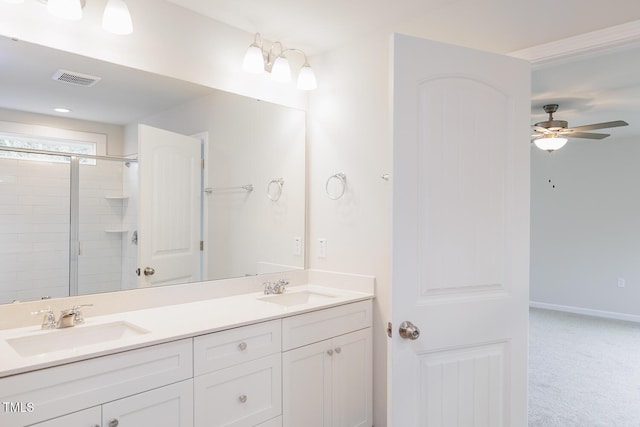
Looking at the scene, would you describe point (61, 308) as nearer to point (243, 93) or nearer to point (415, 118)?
point (243, 93)

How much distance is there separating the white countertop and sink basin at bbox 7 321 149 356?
0.01 metres

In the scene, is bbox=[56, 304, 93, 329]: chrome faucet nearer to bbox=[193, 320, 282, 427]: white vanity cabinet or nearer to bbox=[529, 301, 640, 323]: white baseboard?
bbox=[193, 320, 282, 427]: white vanity cabinet

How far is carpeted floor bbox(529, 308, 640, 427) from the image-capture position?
2.63 metres

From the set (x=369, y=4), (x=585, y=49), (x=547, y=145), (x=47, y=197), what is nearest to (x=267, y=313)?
(x=47, y=197)

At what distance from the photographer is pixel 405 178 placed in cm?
153

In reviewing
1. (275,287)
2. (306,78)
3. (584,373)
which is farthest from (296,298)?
(584,373)

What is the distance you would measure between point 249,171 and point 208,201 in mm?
359

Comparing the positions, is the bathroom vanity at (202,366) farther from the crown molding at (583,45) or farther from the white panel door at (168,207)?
the crown molding at (583,45)

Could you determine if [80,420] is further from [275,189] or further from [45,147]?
[275,189]

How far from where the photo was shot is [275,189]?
8.55 feet

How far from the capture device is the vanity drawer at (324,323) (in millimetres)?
1896

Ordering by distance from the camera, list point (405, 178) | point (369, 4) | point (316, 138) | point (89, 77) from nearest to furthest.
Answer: point (405, 178)
point (89, 77)
point (369, 4)
point (316, 138)

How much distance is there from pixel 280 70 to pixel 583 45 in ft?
5.04

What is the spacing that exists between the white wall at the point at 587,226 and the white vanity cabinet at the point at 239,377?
5483 millimetres
